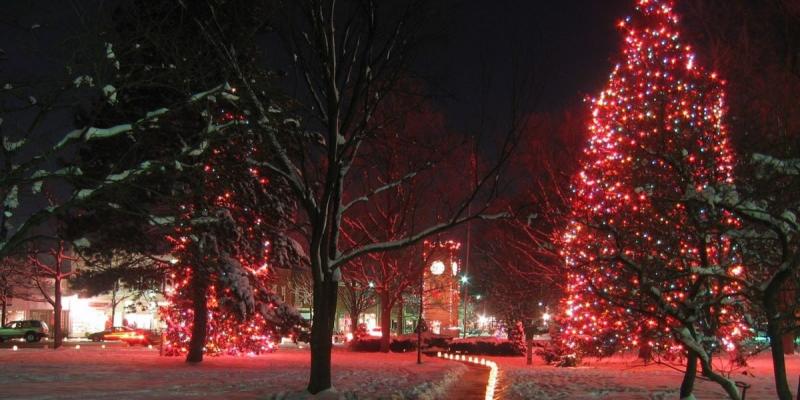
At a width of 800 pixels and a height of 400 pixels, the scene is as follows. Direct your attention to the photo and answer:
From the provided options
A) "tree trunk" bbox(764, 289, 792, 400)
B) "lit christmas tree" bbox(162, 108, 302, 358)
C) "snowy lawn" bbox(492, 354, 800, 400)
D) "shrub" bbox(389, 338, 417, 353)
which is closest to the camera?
"tree trunk" bbox(764, 289, 792, 400)

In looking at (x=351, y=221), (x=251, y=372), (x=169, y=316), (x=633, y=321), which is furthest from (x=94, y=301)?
(x=633, y=321)

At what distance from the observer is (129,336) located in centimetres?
4641

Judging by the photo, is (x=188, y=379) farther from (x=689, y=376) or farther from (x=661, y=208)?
(x=661, y=208)

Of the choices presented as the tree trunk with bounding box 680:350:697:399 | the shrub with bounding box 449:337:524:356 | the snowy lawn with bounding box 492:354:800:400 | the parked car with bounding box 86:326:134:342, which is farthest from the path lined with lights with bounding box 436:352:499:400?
the parked car with bounding box 86:326:134:342

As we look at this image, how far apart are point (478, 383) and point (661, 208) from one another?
12.6m

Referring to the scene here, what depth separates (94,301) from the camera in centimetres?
5925

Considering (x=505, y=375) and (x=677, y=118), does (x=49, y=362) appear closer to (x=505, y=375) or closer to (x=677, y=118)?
(x=505, y=375)

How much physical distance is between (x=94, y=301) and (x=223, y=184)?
51.5 m

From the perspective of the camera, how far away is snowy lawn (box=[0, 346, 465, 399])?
13930 millimetres

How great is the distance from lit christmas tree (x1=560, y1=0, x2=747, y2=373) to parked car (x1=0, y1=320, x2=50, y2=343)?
41350 millimetres

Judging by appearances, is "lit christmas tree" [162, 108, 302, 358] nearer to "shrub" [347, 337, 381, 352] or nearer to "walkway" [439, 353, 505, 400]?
"walkway" [439, 353, 505, 400]

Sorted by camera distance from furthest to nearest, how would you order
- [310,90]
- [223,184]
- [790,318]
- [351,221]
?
[351,221] < [310,90] < [223,184] < [790,318]

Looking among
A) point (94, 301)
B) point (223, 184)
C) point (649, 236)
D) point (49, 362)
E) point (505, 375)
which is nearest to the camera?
point (649, 236)

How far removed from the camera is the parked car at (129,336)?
4378cm
